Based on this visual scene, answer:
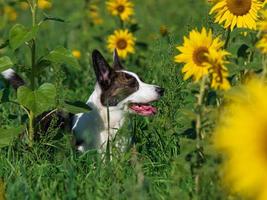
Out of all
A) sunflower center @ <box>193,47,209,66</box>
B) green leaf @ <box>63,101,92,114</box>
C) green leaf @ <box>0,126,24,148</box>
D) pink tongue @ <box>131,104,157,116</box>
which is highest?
sunflower center @ <box>193,47,209,66</box>

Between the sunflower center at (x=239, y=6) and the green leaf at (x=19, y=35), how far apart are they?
3.94 ft

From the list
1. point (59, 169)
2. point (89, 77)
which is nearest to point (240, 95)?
point (59, 169)

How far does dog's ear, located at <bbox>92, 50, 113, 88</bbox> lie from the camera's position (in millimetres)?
6359

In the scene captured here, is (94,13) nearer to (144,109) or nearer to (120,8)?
(120,8)

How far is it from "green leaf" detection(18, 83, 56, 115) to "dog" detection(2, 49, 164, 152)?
75 cm

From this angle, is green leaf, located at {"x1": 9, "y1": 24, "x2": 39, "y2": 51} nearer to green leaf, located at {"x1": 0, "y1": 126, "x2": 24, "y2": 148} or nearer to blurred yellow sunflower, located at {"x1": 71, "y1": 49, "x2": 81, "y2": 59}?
green leaf, located at {"x1": 0, "y1": 126, "x2": 24, "y2": 148}

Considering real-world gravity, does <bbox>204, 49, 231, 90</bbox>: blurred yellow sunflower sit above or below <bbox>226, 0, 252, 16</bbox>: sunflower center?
below

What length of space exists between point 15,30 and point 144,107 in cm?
131

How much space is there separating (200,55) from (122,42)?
390 cm

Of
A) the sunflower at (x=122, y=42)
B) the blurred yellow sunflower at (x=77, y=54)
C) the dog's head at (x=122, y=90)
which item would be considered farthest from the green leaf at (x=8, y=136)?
the blurred yellow sunflower at (x=77, y=54)

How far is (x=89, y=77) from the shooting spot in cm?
777

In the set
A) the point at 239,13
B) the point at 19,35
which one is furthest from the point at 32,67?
the point at 239,13

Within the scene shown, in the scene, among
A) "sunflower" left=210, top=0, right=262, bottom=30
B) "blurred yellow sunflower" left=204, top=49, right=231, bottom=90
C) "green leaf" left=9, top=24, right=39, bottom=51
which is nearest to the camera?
"blurred yellow sunflower" left=204, top=49, right=231, bottom=90

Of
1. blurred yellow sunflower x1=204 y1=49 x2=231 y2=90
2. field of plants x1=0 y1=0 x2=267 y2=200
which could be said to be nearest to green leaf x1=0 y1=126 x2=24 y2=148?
field of plants x1=0 y1=0 x2=267 y2=200
